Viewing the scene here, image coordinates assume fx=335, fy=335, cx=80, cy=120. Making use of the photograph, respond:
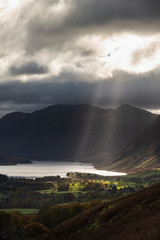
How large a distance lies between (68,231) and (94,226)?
807 cm

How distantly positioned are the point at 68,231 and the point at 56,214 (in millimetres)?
75525

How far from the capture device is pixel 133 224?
6334cm

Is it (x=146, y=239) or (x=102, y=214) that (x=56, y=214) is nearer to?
(x=102, y=214)

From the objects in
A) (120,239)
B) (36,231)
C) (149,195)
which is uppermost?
(149,195)

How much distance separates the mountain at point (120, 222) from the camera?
2285 inches

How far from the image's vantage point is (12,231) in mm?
95000

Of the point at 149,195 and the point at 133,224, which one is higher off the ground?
the point at 149,195

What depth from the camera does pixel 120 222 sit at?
228ft

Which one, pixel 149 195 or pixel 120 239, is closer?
pixel 120 239

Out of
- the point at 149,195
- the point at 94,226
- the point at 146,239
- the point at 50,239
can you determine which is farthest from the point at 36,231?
the point at 146,239

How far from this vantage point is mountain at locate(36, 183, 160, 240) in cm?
5803

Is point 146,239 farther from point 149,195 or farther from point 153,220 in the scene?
point 149,195

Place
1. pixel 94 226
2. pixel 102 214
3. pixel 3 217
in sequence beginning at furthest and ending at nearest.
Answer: pixel 3 217 → pixel 102 214 → pixel 94 226

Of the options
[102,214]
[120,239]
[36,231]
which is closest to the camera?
[120,239]
